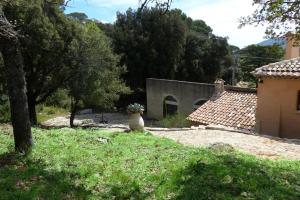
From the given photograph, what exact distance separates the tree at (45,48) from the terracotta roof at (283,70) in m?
10.3

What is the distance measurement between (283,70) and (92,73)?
10.8m

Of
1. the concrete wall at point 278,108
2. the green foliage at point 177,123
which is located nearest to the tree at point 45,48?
the green foliage at point 177,123

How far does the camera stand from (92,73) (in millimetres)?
24266

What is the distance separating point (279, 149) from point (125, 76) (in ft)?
92.3

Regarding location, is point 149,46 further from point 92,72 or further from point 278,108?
point 278,108

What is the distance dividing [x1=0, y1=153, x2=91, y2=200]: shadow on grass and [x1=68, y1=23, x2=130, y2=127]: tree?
16.1 m

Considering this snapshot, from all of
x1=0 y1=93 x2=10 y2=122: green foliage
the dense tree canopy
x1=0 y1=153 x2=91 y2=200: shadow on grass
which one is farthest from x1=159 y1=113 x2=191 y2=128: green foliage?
the dense tree canopy

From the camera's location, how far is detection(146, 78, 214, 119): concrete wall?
3056 cm

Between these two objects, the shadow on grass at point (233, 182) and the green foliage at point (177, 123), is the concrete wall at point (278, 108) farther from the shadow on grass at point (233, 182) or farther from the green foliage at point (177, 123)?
the shadow on grass at point (233, 182)

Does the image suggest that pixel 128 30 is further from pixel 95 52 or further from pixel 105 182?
pixel 105 182

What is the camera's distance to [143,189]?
6902 mm

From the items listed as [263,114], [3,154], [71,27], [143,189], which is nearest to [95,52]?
[71,27]

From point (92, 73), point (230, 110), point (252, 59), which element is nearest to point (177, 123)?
point (230, 110)

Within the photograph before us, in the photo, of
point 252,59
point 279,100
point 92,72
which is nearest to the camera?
point 279,100
